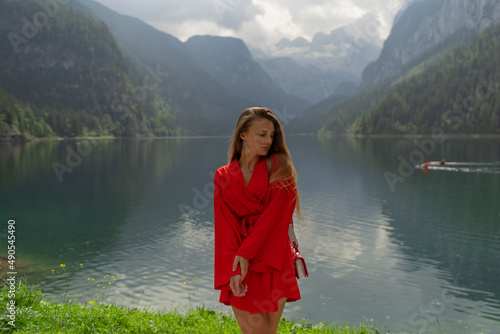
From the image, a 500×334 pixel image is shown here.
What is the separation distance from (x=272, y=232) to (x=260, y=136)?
3.83 ft

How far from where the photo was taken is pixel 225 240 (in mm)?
4832

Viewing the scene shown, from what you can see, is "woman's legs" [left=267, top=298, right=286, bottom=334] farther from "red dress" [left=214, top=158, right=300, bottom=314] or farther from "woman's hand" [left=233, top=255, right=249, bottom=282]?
"woman's hand" [left=233, top=255, right=249, bottom=282]

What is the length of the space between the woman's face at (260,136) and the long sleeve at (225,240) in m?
0.69

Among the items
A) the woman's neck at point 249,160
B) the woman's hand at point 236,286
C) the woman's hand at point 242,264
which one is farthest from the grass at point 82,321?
the woman's neck at point 249,160

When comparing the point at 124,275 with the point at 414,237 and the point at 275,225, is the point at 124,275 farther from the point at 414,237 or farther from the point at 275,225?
the point at 414,237

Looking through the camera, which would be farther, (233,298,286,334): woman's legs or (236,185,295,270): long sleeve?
(233,298,286,334): woman's legs

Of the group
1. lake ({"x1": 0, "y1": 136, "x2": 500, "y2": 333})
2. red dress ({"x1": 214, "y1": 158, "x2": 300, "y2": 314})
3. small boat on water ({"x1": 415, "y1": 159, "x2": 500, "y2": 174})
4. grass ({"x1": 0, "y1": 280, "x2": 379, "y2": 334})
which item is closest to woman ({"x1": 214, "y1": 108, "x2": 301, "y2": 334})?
red dress ({"x1": 214, "y1": 158, "x2": 300, "y2": 314})

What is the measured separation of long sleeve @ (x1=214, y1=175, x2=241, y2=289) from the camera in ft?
15.6

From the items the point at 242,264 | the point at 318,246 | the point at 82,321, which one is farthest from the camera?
the point at 318,246

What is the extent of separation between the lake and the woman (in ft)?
33.0

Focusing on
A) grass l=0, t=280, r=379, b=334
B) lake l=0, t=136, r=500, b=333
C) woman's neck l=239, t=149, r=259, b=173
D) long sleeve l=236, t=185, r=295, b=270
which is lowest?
lake l=0, t=136, r=500, b=333

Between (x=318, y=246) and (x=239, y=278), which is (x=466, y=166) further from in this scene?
(x=239, y=278)

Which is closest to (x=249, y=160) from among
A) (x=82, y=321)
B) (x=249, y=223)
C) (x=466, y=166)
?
(x=249, y=223)

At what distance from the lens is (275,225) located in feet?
15.5
